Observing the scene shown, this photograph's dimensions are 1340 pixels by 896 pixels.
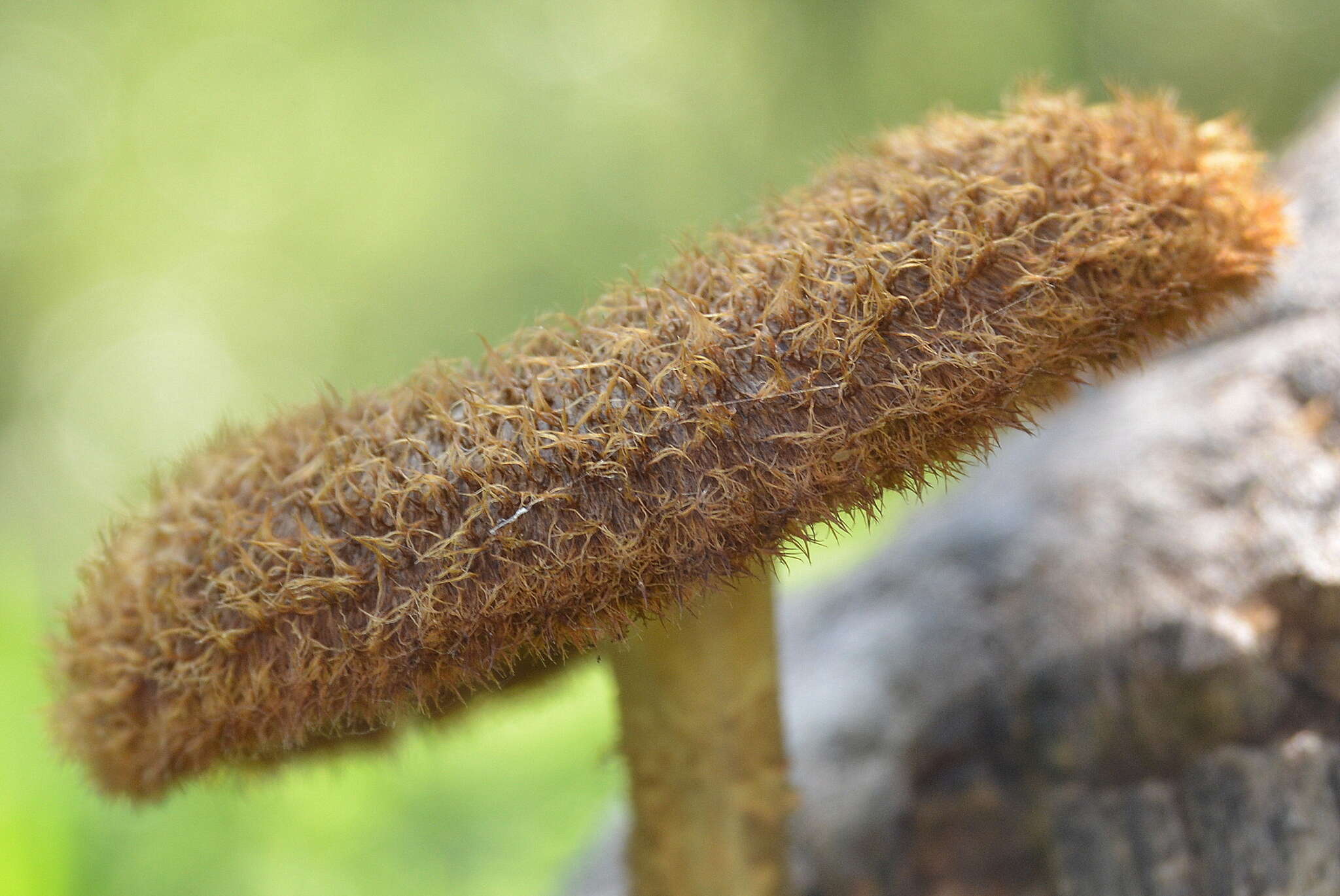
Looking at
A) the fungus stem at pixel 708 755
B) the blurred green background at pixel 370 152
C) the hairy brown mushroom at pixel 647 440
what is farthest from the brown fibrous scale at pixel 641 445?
the blurred green background at pixel 370 152

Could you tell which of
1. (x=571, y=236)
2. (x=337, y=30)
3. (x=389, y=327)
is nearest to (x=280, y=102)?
(x=337, y=30)

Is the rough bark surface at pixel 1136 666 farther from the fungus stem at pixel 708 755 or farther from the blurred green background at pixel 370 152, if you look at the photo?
the blurred green background at pixel 370 152

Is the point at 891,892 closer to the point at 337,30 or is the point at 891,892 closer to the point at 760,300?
the point at 760,300

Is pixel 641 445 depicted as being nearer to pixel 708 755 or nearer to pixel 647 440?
pixel 647 440

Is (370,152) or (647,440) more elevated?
(370,152)

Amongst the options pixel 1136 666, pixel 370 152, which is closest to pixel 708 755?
pixel 1136 666

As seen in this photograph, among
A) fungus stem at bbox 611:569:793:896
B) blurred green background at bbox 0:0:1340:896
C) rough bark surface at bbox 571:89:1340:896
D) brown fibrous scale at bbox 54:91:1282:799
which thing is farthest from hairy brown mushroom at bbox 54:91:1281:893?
blurred green background at bbox 0:0:1340:896
